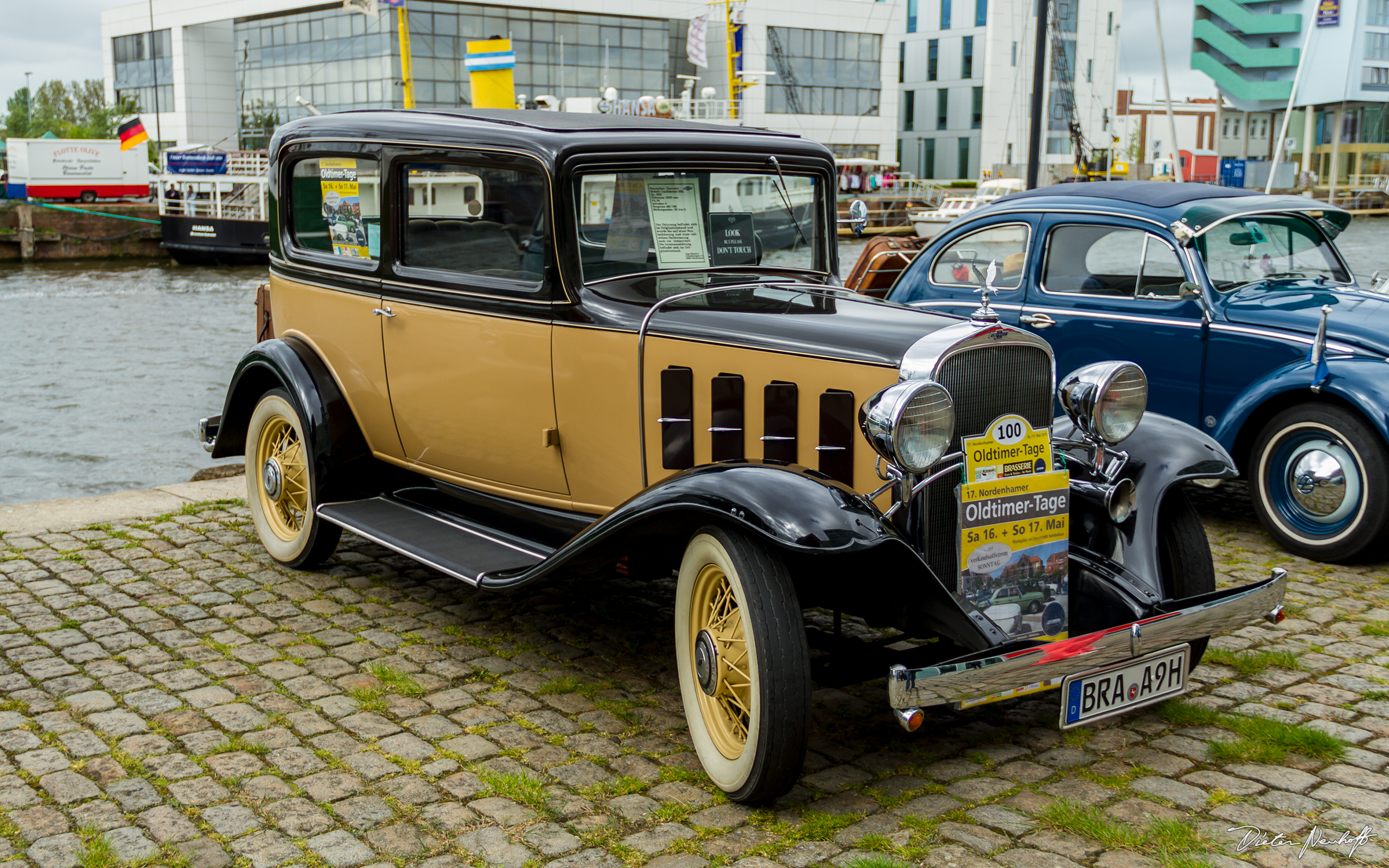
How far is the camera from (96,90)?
264 ft

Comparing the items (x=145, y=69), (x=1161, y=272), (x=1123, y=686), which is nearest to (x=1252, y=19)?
(x=145, y=69)

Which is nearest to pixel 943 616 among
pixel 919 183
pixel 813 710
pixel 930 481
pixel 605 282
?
pixel 930 481

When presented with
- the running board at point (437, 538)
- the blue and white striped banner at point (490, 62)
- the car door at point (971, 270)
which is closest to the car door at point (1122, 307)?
the car door at point (971, 270)

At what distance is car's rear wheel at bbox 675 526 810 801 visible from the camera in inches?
130

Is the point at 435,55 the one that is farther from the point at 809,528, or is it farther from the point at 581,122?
the point at 809,528

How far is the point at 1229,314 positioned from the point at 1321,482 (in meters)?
1.04

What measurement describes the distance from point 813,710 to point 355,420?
2702 mm

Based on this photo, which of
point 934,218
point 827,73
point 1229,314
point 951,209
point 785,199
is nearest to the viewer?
point 785,199

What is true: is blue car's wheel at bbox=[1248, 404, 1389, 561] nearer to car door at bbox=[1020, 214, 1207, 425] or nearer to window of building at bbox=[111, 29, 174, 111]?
car door at bbox=[1020, 214, 1207, 425]

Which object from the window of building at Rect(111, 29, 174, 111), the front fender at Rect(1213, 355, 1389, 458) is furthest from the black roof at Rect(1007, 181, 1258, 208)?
the window of building at Rect(111, 29, 174, 111)

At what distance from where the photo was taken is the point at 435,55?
163ft

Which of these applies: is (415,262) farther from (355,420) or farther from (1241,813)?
(1241,813)

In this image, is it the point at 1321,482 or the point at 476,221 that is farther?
the point at 1321,482

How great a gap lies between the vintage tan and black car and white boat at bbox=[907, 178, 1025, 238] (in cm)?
3507
